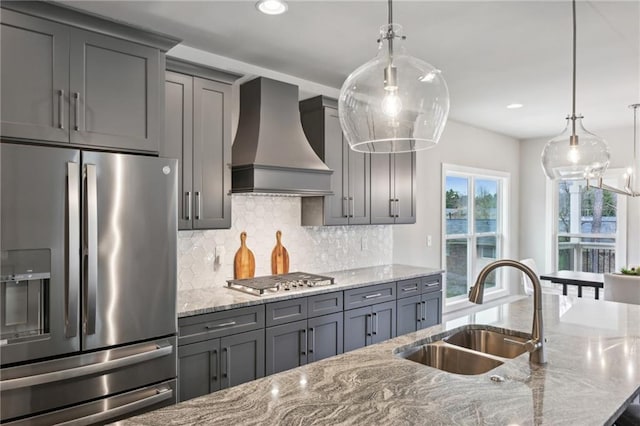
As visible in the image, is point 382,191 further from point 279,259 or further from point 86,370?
point 86,370

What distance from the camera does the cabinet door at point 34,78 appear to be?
1.94m

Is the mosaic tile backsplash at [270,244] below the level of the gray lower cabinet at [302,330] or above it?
above

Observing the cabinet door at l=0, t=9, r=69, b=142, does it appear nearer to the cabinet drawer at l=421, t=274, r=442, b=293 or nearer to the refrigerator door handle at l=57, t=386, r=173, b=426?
the refrigerator door handle at l=57, t=386, r=173, b=426

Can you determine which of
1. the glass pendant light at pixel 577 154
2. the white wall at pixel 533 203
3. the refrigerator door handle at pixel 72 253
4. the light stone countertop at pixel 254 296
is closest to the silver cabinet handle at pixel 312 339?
the light stone countertop at pixel 254 296

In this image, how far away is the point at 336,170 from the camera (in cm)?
374

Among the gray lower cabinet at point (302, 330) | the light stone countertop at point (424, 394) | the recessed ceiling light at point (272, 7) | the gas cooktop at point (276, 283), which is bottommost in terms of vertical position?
the gray lower cabinet at point (302, 330)

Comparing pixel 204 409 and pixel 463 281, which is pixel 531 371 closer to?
pixel 204 409

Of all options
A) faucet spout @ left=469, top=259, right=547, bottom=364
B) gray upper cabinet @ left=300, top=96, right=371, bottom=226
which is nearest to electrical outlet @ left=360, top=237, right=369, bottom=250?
gray upper cabinet @ left=300, top=96, right=371, bottom=226

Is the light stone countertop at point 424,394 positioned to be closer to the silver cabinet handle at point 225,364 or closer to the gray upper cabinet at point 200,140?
the silver cabinet handle at point 225,364

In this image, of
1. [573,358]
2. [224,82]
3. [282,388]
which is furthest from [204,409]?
[224,82]

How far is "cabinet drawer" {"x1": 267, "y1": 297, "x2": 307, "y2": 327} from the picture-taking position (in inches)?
112

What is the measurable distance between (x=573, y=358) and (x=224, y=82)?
2.57 m

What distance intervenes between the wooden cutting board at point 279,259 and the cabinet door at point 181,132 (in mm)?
915

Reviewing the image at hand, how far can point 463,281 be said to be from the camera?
571 centimetres
